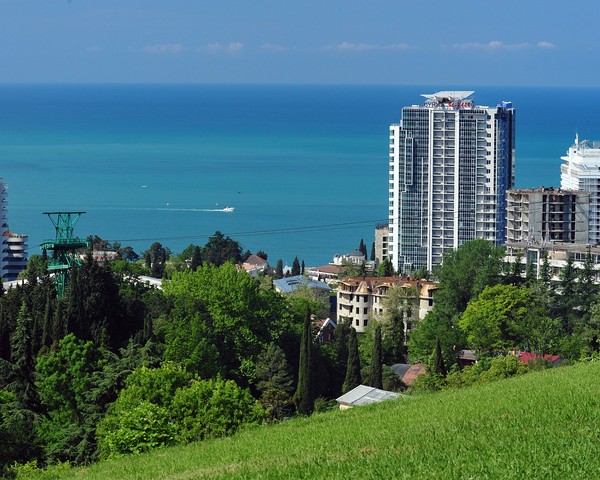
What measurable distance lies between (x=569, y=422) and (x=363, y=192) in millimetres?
121782

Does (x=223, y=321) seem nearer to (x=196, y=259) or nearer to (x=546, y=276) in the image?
(x=546, y=276)

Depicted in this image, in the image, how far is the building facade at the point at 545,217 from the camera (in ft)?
226

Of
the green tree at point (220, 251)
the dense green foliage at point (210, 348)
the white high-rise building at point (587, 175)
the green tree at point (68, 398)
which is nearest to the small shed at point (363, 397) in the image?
the dense green foliage at point (210, 348)

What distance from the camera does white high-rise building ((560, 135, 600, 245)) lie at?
90.0 metres

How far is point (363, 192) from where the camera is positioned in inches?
5591

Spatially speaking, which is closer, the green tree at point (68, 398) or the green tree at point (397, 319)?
the green tree at point (68, 398)

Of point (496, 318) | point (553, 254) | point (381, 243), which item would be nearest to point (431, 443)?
point (496, 318)

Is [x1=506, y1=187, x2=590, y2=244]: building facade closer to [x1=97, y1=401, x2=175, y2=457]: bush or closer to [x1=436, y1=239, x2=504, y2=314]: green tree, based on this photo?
[x1=436, y1=239, x2=504, y2=314]: green tree

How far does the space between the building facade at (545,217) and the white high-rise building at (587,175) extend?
1626cm

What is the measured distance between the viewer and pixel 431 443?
19906 mm

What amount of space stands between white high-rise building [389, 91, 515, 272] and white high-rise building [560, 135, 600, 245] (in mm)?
6069

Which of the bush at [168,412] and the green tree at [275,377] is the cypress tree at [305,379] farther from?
the bush at [168,412]

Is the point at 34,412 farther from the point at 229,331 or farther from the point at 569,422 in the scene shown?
the point at 569,422

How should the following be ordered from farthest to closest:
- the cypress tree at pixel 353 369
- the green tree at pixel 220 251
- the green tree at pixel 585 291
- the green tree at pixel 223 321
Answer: the green tree at pixel 220 251 → the green tree at pixel 585 291 → the cypress tree at pixel 353 369 → the green tree at pixel 223 321
